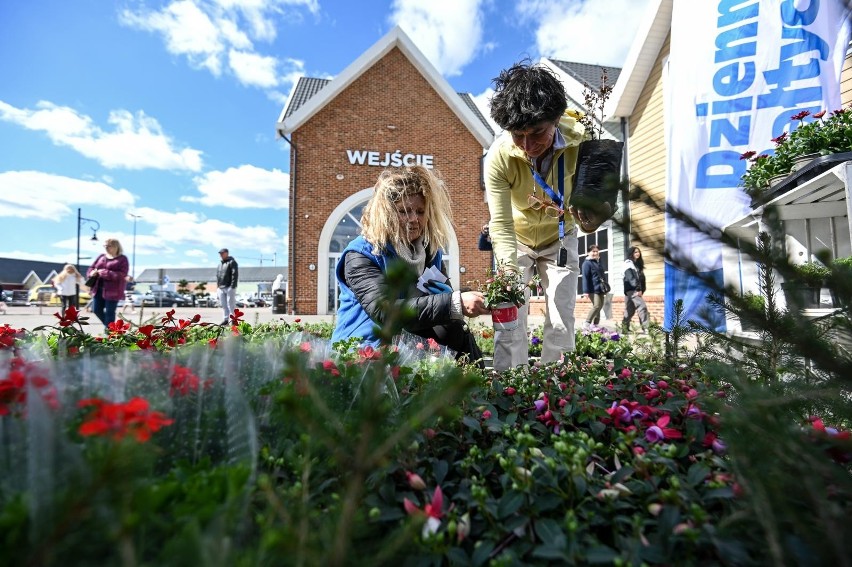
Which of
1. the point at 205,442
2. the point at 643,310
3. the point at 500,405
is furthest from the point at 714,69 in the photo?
the point at 205,442

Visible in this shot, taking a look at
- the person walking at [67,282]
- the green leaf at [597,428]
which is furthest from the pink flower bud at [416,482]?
the person walking at [67,282]

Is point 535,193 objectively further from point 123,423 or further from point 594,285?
point 594,285

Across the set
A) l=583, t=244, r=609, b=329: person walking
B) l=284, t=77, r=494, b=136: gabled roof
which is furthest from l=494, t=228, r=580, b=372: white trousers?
l=284, t=77, r=494, b=136: gabled roof

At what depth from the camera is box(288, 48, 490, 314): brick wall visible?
14984 mm

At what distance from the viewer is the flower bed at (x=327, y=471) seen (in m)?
0.51

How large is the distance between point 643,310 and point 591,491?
8.17m

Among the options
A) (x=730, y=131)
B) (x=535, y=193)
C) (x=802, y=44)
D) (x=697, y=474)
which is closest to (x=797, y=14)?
(x=802, y=44)

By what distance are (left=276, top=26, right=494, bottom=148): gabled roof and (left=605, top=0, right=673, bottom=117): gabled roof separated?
5.59 meters

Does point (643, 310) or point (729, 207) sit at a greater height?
point (729, 207)

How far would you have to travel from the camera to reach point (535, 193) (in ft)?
10.3

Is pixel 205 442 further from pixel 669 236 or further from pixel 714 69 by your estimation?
pixel 714 69

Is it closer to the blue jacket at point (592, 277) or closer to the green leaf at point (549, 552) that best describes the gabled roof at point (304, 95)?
the blue jacket at point (592, 277)

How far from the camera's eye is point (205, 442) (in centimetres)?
92

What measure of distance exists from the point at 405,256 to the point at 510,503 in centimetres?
182
